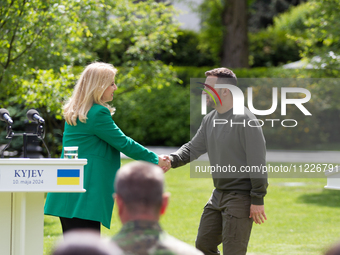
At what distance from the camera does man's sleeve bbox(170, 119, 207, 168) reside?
16.8 feet

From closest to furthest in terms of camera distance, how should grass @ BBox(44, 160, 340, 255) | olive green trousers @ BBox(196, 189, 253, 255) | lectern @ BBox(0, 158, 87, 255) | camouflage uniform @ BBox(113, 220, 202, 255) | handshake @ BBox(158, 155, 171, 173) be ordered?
1. camouflage uniform @ BBox(113, 220, 202, 255)
2. lectern @ BBox(0, 158, 87, 255)
3. olive green trousers @ BBox(196, 189, 253, 255)
4. handshake @ BBox(158, 155, 171, 173)
5. grass @ BBox(44, 160, 340, 255)

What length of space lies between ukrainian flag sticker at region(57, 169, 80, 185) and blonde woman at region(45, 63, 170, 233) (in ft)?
0.64

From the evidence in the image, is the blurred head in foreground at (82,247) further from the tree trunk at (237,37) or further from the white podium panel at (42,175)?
the tree trunk at (237,37)

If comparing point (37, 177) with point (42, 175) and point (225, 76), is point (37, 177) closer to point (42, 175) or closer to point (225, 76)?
point (42, 175)

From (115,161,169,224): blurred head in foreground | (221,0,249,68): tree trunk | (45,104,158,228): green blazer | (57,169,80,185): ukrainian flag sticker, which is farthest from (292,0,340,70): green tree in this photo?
(221,0,249,68): tree trunk

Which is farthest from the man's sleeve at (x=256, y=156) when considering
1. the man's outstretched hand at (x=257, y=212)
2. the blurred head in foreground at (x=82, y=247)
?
the blurred head in foreground at (x=82, y=247)

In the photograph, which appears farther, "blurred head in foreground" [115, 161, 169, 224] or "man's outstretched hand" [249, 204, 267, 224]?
"man's outstretched hand" [249, 204, 267, 224]

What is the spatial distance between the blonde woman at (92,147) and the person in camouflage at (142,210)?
6.46 feet

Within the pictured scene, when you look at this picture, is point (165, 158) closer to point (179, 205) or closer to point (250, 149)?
point (250, 149)

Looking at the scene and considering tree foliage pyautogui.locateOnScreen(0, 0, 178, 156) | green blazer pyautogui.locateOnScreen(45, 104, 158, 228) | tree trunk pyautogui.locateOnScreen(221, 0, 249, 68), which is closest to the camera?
green blazer pyautogui.locateOnScreen(45, 104, 158, 228)

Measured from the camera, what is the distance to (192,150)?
518cm

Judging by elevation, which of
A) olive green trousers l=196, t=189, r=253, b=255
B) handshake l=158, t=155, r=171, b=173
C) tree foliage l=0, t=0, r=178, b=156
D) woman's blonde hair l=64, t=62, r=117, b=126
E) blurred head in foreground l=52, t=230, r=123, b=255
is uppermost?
tree foliage l=0, t=0, r=178, b=156

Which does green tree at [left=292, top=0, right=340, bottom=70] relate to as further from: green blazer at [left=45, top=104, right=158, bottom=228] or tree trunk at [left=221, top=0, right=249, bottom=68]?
tree trunk at [left=221, top=0, right=249, bottom=68]

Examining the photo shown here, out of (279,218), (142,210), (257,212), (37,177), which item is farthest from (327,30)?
(142,210)
